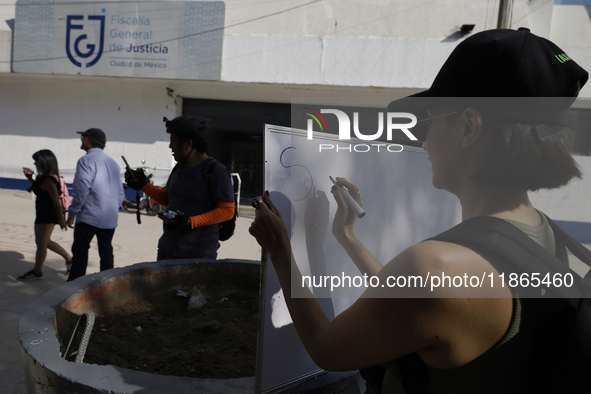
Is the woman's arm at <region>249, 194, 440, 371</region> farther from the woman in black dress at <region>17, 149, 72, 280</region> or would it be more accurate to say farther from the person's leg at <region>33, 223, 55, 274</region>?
the person's leg at <region>33, 223, 55, 274</region>

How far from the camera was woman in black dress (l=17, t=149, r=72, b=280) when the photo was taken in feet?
14.8

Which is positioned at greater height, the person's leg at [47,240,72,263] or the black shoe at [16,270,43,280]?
the person's leg at [47,240,72,263]

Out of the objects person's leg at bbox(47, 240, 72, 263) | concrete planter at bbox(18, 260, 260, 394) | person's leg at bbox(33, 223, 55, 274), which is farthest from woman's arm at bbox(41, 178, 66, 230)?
concrete planter at bbox(18, 260, 260, 394)

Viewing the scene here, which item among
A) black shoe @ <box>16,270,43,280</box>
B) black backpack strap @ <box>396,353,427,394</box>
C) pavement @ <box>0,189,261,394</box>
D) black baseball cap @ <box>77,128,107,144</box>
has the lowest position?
pavement @ <box>0,189,261,394</box>

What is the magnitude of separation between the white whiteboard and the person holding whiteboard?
1.38ft

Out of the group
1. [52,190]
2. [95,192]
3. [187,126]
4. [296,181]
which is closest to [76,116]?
[52,190]

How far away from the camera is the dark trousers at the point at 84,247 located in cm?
372

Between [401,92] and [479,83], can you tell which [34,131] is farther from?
[479,83]

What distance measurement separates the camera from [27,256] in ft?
18.6

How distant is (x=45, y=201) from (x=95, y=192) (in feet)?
3.81

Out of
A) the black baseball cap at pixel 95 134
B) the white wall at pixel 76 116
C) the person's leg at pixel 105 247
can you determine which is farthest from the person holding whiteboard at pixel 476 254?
the white wall at pixel 76 116

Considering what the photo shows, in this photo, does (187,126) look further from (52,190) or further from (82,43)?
(82,43)

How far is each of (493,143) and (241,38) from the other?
11667 millimetres

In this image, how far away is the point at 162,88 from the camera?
42.5ft
